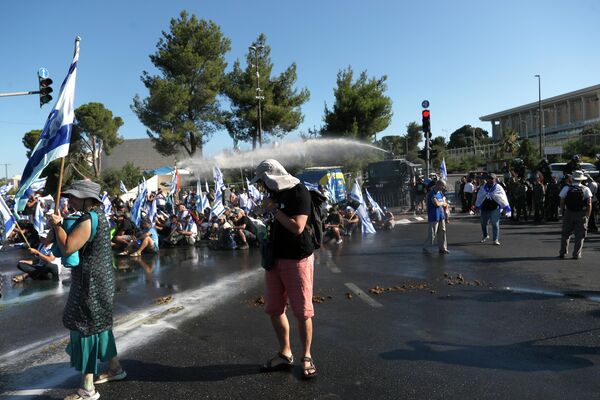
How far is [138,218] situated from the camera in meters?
14.2

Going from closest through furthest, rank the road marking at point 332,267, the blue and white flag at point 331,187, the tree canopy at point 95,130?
1. the road marking at point 332,267
2. the blue and white flag at point 331,187
3. the tree canopy at point 95,130

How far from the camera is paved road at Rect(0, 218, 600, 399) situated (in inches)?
155

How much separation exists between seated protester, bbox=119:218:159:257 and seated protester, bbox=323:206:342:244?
4646 millimetres

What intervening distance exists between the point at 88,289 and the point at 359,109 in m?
37.1

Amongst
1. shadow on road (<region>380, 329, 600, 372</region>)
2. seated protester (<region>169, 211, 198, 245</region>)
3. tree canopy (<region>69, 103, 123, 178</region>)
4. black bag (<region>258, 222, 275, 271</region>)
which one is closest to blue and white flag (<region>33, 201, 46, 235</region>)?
seated protester (<region>169, 211, 198, 245</region>)

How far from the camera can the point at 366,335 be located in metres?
5.21

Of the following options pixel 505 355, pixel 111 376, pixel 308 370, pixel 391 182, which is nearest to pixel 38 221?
pixel 111 376

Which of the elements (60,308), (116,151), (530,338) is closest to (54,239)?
(60,308)

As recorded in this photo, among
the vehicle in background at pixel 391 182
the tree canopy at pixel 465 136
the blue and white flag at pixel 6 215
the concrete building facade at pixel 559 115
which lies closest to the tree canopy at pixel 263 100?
the vehicle in background at pixel 391 182

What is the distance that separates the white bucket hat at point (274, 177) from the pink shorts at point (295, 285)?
62cm

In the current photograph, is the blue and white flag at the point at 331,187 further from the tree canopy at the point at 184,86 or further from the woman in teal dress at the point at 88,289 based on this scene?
the tree canopy at the point at 184,86

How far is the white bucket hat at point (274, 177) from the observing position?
4.12 metres

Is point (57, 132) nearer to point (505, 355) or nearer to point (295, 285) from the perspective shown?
point (295, 285)

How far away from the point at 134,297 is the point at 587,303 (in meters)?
6.33
